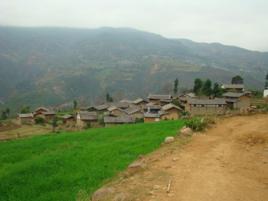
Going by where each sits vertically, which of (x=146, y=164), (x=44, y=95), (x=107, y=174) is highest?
(x=146, y=164)

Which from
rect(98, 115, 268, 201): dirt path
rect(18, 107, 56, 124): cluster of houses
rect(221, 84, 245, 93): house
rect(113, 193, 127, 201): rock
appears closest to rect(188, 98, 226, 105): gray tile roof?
rect(221, 84, 245, 93): house

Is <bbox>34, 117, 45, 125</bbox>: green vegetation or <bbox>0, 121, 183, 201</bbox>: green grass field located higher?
<bbox>0, 121, 183, 201</bbox>: green grass field

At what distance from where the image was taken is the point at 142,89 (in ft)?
623

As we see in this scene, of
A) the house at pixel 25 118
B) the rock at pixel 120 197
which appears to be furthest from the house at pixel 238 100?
the rock at pixel 120 197

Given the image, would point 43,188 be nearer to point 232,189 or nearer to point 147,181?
point 147,181

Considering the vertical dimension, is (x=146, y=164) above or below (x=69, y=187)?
above

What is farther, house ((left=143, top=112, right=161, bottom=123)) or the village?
house ((left=143, top=112, right=161, bottom=123))

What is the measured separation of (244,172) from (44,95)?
180m

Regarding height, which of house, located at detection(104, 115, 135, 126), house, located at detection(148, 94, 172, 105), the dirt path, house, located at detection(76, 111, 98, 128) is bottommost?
house, located at detection(76, 111, 98, 128)

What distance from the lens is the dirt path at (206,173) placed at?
10888mm

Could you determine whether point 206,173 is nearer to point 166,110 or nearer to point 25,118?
point 166,110

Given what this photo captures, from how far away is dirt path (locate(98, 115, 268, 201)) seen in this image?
35.7ft

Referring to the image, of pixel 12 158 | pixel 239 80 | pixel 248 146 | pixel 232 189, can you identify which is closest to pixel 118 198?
pixel 232 189

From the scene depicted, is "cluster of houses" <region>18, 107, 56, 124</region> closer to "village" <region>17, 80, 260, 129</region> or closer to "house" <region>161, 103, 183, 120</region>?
"village" <region>17, 80, 260, 129</region>
